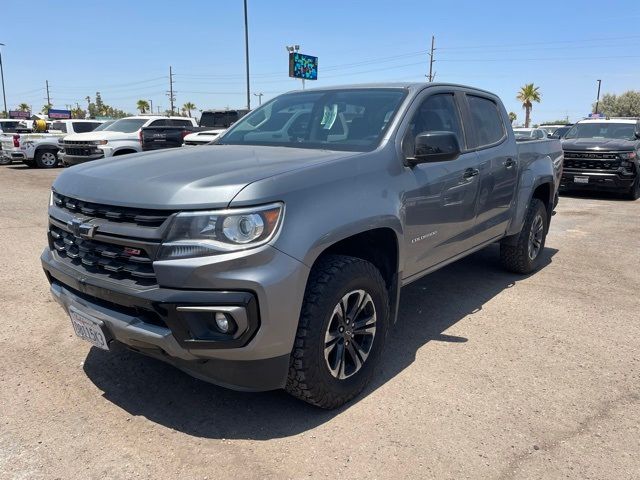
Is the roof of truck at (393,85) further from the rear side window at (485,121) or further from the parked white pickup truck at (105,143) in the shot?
the parked white pickup truck at (105,143)

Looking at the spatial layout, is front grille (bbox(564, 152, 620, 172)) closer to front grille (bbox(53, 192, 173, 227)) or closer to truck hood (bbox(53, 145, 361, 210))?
truck hood (bbox(53, 145, 361, 210))

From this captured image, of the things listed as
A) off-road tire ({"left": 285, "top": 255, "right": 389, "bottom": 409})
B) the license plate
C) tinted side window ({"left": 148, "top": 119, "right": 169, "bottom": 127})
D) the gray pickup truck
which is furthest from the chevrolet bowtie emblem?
tinted side window ({"left": 148, "top": 119, "right": 169, "bottom": 127})

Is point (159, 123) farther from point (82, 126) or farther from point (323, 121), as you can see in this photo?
point (323, 121)

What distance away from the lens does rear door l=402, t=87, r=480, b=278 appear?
3.39 m

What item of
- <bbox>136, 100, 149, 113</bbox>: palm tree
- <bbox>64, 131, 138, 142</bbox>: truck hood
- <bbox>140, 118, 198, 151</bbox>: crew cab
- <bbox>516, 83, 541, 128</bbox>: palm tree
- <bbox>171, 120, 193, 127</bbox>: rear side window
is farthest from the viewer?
<bbox>136, 100, 149, 113</bbox>: palm tree

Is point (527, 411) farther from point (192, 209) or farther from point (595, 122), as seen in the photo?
point (595, 122)

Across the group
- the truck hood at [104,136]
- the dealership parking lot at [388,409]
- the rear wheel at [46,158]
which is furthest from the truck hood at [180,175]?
the rear wheel at [46,158]

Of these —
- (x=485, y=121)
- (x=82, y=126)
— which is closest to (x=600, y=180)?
(x=485, y=121)

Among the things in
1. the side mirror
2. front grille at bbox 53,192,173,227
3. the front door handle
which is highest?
the side mirror

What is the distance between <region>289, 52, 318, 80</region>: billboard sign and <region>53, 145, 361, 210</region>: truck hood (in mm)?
29185

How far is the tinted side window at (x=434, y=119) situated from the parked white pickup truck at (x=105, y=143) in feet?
38.4

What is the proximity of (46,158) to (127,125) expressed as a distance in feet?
14.5

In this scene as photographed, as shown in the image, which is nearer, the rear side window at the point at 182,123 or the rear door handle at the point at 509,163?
the rear door handle at the point at 509,163

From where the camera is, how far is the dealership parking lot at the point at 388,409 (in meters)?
2.50
